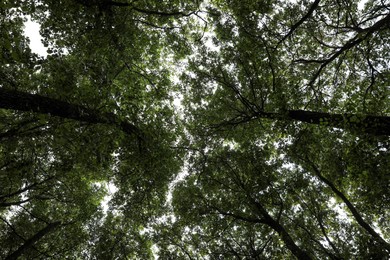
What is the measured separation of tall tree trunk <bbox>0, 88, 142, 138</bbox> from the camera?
572 cm

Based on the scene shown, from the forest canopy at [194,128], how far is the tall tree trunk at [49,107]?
0.04m

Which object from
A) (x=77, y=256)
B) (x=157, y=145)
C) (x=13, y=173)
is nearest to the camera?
(x=157, y=145)

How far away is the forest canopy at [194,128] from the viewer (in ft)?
23.1

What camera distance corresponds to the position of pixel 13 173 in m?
9.49

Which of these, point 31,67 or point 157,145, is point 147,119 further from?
point 31,67

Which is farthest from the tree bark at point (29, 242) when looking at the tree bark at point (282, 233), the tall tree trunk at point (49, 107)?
the tree bark at point (282, 233)

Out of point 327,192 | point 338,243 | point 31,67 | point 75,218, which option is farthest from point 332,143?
point 75,218

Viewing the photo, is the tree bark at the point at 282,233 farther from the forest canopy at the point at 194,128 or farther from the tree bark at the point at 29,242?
the tree bark at the point at 29,242

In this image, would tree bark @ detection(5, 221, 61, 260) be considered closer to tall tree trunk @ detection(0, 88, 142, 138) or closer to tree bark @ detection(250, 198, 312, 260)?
tall tree trunk @ detection(0, 88, 142, 138)

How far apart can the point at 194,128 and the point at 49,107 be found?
767cm

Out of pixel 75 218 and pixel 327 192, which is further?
pixel 75 218

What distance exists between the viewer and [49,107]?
20.7 ft

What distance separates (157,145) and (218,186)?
20.0ft

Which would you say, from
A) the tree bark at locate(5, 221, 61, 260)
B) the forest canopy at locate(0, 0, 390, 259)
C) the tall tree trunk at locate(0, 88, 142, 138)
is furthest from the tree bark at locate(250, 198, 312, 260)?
the tree bark at locate(5, 221, 61, 260)
